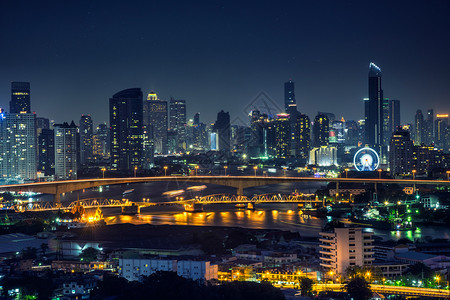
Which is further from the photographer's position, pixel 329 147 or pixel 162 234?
pixel 329 147

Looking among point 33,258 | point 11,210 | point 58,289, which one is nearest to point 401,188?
point 11,210

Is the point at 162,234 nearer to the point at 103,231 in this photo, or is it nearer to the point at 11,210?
the point at 103,231

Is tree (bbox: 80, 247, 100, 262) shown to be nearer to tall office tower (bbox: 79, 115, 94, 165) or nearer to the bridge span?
the bridge span

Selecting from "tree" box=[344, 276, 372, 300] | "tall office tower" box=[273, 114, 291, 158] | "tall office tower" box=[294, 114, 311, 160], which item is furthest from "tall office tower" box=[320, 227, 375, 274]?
"tall office tower" box=[294, 114, 311, 160]

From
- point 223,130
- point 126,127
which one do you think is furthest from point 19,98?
point 223,130

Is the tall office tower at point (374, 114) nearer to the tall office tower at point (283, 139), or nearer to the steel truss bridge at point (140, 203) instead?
the tall office tower at point (283, 139)

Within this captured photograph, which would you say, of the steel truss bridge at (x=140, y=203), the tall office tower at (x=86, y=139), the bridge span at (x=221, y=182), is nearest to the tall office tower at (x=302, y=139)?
the tall office tower at (x=86, y=139)

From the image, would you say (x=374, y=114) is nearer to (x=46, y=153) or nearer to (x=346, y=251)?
(x=46, y=153)
